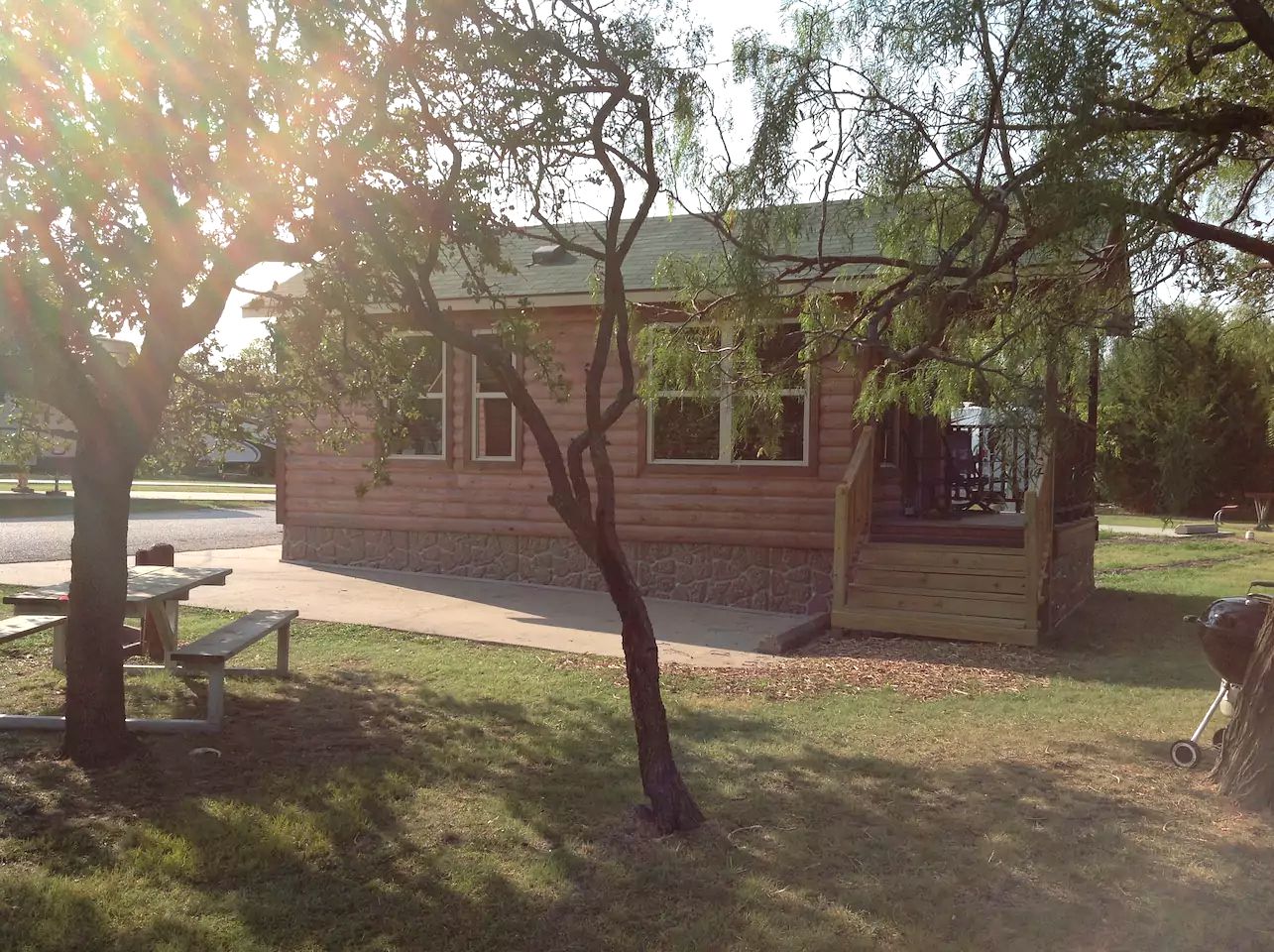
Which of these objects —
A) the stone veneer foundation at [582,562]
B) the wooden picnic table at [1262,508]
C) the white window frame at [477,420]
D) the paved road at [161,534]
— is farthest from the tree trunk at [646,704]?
the wooden picnic table at [1262,508]

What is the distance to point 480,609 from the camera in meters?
10.6

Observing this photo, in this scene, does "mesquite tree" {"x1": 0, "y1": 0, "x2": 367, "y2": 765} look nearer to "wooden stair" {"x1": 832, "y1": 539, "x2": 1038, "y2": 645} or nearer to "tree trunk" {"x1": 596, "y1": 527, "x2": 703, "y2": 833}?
"tree trunk" {"x1": 596, "y1": 527, "x2": 703, "y2": 833}

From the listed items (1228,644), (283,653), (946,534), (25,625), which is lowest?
(283,653)

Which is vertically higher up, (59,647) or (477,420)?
(477,420)

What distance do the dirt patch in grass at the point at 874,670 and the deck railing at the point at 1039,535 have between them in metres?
0.58

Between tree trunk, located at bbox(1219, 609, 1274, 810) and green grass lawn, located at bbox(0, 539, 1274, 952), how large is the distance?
0.13 meters

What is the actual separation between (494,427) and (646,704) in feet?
29.1

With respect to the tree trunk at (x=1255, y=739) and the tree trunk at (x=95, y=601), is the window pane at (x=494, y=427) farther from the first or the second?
the tree trunk at (x=1255, y=739)

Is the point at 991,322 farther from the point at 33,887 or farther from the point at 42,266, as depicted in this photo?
the point at 33,887

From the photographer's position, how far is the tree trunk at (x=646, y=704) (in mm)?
4312

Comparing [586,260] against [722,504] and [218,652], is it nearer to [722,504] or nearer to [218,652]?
[722,504]

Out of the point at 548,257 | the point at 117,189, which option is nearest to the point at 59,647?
the point at 117,189

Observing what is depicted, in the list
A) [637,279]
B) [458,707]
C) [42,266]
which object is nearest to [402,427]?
[458,707]

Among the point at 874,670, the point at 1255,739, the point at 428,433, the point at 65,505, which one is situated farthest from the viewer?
the point at 65,505
